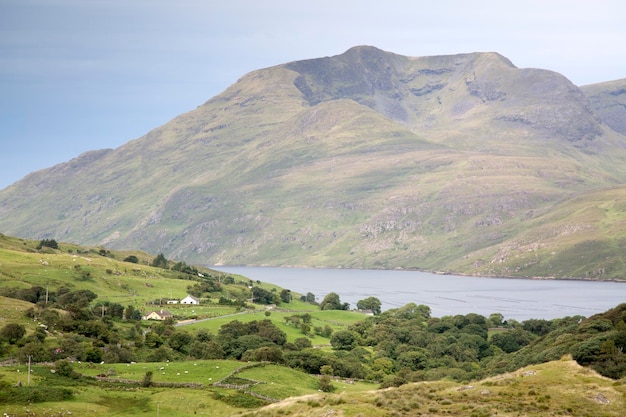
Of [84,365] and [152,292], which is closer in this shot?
[84,365]

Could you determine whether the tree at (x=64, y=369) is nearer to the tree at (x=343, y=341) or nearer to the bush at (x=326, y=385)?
the bush at (x=326, y=385)

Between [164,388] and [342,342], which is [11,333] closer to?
[164,388]

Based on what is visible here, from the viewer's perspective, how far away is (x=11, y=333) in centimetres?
10500

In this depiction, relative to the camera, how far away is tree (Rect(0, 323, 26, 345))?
4114 inches

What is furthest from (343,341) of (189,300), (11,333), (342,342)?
(11,333)

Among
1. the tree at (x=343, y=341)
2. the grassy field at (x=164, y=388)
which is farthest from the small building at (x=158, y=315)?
the grassy field at (x=164, y=388)

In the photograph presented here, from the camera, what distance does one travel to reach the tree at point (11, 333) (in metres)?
104

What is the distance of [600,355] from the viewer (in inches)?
2822

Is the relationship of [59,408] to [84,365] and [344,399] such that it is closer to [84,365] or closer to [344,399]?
[84,365]

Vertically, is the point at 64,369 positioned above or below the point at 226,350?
above

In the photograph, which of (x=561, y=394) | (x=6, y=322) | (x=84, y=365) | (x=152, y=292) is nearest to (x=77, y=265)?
(x=152, y=292)

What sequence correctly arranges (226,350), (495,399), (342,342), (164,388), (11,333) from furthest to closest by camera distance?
(342,342), (226,350), (11,333), (164,388), (495,399)

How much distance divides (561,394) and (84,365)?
6896 centimetres

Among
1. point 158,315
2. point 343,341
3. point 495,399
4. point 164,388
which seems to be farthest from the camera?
point 158,315
